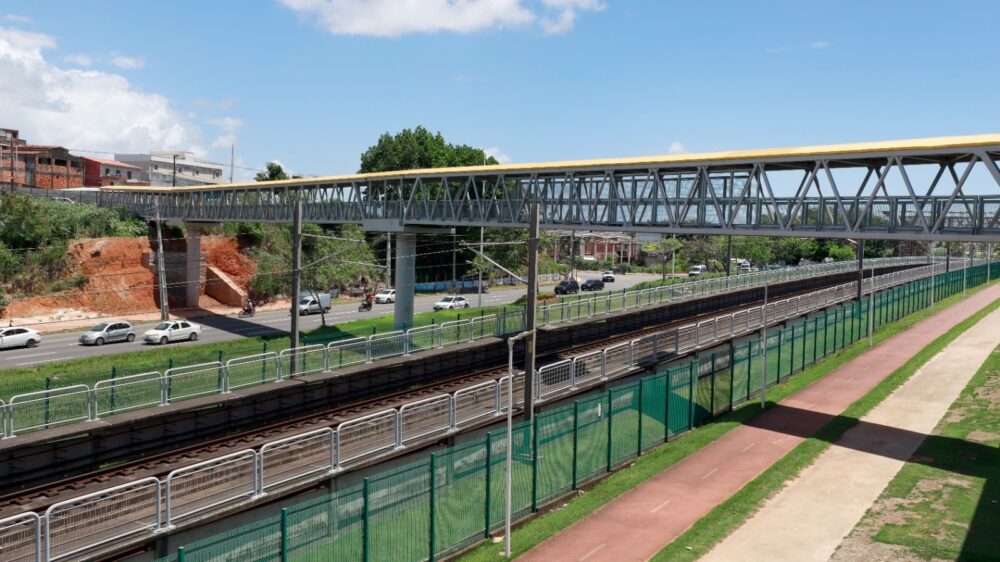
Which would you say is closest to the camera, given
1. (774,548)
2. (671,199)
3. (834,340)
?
(774,548)

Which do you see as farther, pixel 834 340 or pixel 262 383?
pixel 834 340

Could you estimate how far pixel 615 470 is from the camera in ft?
71.3

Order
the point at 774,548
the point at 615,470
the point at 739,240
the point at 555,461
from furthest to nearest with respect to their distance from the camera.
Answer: the point at 739,240 → the point at 615,470 → the point at 555,461 → the point at 774,548

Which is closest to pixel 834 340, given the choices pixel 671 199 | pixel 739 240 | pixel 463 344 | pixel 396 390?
pixel 671 199

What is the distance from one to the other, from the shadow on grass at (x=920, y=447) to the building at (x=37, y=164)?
8861 centimetres

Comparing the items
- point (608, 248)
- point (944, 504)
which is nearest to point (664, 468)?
point (944, 504)

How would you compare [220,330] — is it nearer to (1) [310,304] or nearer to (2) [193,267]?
(1) [310,304]

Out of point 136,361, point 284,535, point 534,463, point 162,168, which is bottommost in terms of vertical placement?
point 136,361

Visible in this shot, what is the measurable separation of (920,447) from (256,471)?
2024cm

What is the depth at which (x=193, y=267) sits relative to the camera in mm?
61719

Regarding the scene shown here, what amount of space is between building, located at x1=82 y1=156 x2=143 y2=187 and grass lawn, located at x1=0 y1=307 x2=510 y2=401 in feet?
245

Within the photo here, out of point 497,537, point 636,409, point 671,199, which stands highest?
point 671,199

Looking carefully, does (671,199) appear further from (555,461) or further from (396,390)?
(555,461)

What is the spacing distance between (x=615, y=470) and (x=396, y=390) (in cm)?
1164
